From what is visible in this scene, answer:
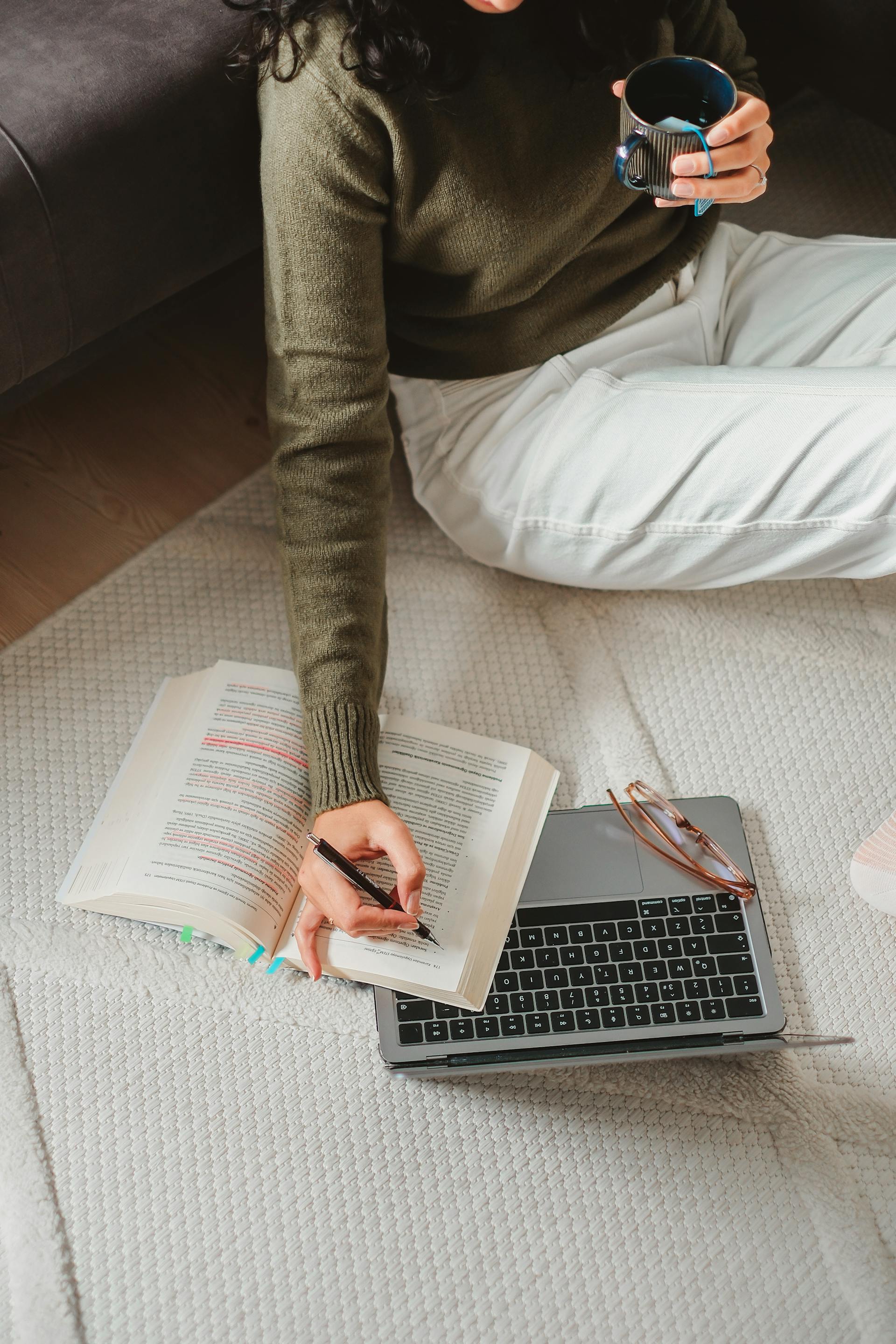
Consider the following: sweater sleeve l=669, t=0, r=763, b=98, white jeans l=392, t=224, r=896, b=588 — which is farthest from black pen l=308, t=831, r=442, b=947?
sweater sleeve l=669, t=0, r=763, b=98

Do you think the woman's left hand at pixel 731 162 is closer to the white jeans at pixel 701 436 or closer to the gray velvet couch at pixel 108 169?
the white jeans at pixel 701 436

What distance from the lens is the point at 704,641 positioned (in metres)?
1.12

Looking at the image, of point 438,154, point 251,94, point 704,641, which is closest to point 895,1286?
point 704,641

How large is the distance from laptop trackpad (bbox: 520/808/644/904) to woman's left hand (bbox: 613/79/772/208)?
526 mm

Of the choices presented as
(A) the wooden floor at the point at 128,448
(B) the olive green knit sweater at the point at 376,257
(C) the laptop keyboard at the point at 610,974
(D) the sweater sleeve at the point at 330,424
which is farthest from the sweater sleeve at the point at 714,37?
(C) the laptop keyboard at the point at 610,974

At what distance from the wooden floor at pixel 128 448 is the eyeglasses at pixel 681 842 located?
23.7 inches

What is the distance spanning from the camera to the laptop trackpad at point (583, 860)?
3.06 feet

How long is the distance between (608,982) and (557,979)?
0.04 m

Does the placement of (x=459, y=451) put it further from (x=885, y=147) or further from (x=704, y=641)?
(x=885, y=147)

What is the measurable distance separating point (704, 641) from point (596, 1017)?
1.43ft

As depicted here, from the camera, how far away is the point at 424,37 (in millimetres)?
744

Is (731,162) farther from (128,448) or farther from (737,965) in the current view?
(128,448)

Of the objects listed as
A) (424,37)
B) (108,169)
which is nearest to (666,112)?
(424,37)

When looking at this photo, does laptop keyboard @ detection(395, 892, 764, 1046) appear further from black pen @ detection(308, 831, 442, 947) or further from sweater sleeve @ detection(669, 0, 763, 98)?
sweater sleeve @ detection(669, 0, 763, 98)
